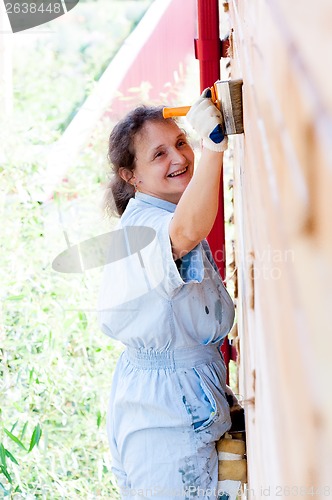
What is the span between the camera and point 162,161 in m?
2.00

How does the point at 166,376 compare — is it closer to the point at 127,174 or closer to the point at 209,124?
the point at 127,174

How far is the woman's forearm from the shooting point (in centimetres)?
151

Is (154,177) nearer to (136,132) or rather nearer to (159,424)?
(136,132)

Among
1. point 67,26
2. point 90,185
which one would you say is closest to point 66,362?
point 90,185

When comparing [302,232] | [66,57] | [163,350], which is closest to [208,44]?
[163,350]

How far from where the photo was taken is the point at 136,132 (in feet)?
6.80

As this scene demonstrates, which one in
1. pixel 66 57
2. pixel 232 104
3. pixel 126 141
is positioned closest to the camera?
pixel 232 104

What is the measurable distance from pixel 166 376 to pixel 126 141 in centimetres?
67

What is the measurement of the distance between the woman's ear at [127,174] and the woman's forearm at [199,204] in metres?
0.50

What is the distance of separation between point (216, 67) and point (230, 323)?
1.47 meters

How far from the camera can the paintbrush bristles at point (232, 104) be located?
4.82ft

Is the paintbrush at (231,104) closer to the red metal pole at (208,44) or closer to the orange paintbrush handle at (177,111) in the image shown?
the orange paintbrush handle at (177,111)

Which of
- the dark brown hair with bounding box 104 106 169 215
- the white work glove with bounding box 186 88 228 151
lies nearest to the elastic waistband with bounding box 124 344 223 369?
the dark brown hair with bounding box 104 106 169 215

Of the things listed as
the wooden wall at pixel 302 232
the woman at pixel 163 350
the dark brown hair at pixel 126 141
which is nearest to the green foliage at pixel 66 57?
the dark brown hair at pixel 126 141
